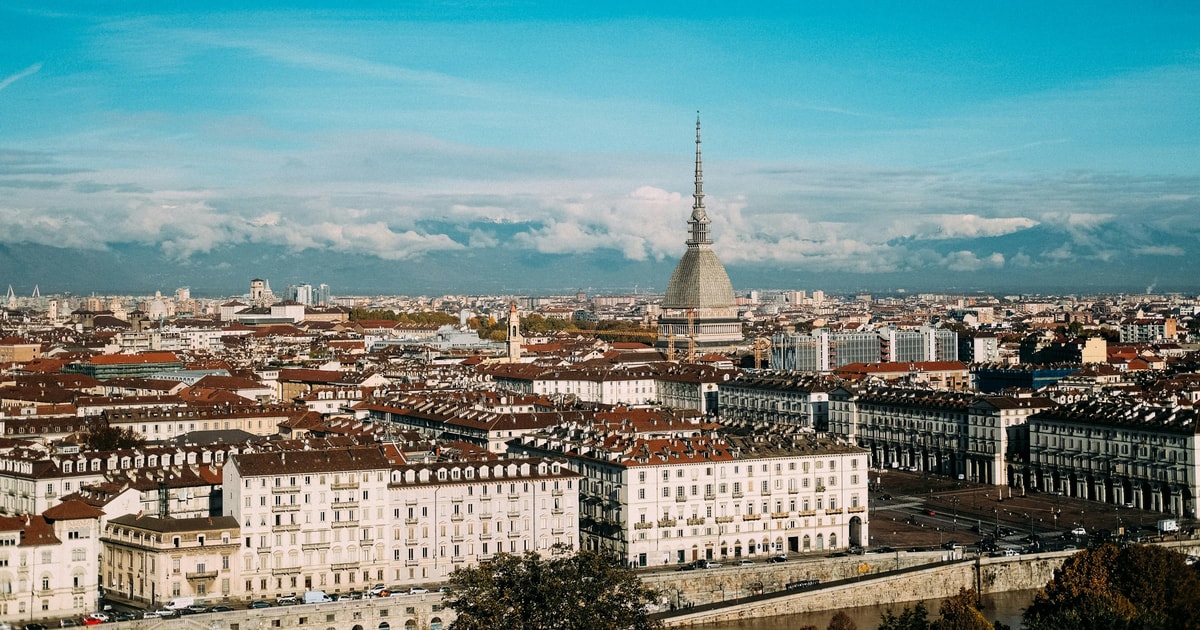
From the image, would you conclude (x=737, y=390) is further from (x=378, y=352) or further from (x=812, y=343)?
(x=378, y=352)

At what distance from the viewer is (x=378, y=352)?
128 meters

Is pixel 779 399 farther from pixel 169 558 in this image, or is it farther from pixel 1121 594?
pixel 169 558

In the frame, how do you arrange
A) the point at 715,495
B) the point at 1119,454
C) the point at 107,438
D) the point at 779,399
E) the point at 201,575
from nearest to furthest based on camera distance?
1. the point at 201,575
2. the point at 715,495
3. the point at 1119,454
4. the point at 107,438
5. the point at 779,399

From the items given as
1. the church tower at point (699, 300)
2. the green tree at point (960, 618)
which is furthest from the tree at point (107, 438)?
the church tower at point (699, 300)

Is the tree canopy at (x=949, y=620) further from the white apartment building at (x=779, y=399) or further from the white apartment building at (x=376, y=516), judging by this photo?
the white apartment building at (x=779, y=399)

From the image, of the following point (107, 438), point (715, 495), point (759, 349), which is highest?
point (759, 349)

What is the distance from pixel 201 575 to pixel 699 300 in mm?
100586

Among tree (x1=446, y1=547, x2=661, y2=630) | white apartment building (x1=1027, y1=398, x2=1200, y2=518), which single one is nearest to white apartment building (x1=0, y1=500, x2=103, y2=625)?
tree (x1=446, y1=547, x2=661, y2=630)

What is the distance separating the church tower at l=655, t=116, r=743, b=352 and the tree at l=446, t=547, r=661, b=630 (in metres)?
97.6

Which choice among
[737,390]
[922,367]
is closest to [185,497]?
[737,390]

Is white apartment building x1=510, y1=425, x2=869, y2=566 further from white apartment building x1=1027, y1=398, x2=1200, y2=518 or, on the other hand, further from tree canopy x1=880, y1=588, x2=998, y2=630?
tree canopy x1=880, y1=588, x2=998, y2=630

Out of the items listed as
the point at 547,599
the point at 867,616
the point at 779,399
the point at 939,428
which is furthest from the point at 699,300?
the point at 547,599

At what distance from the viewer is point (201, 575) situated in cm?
4147

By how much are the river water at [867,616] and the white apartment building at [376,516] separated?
230 inches
